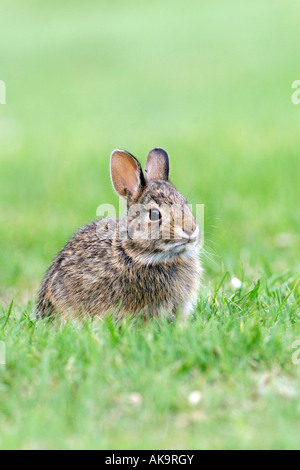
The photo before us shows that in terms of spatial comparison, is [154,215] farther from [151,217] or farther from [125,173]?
[125,173]

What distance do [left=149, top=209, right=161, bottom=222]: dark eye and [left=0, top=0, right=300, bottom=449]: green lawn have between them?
81cm

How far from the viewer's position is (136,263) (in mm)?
6434

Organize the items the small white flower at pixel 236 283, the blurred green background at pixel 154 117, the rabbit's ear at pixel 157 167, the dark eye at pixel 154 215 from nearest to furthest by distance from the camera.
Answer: the dark eye at pixel 154 215, the rabbit's ear at pixel 157 167, the small white flower at pixel 236 283, the blurred green background at pixel 154 117

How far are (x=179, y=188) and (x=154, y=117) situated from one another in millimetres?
8514

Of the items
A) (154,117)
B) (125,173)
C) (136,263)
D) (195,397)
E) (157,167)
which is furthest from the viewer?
(154,117)

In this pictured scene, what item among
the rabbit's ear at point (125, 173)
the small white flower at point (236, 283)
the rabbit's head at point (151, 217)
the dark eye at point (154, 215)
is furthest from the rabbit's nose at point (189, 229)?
the small white flower at point (236, 283)

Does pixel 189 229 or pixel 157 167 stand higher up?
pixel 157 167

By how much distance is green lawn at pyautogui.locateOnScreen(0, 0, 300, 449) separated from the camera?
4805 millimetres

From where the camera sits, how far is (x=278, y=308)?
20.9 ft

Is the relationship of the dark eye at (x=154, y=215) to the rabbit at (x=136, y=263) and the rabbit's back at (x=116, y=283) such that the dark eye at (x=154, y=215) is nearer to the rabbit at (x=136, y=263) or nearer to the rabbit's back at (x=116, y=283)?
the rabbit at (x=136, y=263)

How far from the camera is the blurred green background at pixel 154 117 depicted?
11.7 metres

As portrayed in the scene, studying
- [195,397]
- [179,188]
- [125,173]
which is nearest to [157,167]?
[125,173]

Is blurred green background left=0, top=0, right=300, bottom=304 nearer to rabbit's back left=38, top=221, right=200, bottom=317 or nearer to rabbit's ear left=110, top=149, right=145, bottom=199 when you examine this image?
rabbit's back left=38, top=221, right=200, bottom=317
